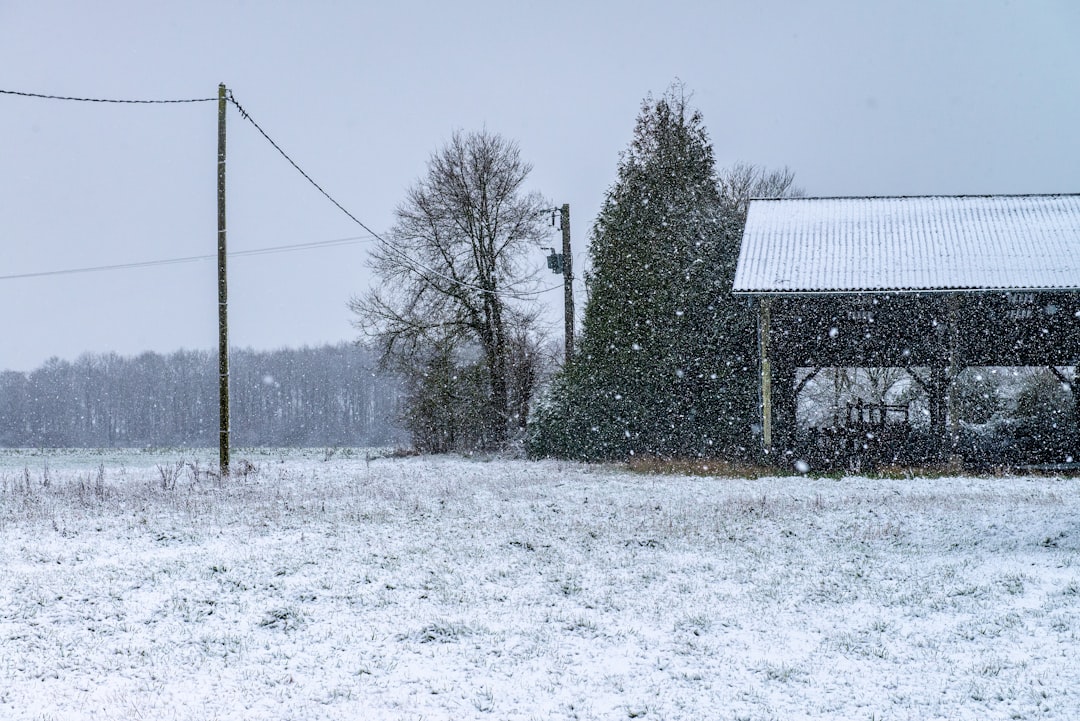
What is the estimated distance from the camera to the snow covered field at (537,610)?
5.27m

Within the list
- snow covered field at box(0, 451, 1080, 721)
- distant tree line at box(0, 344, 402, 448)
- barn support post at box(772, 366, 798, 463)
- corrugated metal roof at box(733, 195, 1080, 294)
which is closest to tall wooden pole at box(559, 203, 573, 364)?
corrugated metal roof at box(733, 195, 1080, 294)

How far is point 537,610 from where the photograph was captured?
7.19 m

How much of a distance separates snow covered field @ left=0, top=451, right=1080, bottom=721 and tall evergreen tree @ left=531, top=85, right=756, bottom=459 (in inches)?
349

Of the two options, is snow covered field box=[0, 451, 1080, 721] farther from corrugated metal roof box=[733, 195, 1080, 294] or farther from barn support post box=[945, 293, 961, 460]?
corrugated metal roof box=[733, 195, 1080, 294]

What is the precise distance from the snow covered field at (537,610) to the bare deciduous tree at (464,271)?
16.2 metres

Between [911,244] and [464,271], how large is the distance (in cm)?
1429

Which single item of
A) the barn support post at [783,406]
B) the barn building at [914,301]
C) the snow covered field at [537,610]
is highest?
the barn building at [914,301]

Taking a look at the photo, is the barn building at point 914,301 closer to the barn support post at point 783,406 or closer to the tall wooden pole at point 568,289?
the barn support post at point 783,406

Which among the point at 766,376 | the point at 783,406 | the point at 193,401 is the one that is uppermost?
the point at 193,401

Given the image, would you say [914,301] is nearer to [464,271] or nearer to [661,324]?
[661,324]

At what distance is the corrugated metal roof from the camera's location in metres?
19.1

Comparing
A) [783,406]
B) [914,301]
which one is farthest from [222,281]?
[914,301]


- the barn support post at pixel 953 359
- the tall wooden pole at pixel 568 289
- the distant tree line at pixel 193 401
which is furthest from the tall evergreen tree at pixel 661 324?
the distant tree line at pixel 193 401

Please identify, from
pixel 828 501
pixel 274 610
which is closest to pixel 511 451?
pixel 828 501
